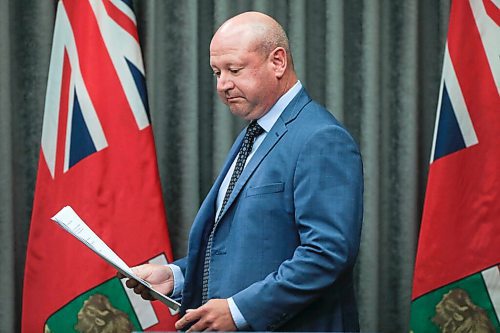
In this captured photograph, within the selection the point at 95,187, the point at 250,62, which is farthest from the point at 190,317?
the point at 95,187

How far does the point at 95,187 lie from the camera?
121 inches

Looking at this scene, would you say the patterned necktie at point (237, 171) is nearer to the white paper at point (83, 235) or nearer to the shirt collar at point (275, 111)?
the shirt collar at point (275, 111)

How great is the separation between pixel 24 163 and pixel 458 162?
161 cm

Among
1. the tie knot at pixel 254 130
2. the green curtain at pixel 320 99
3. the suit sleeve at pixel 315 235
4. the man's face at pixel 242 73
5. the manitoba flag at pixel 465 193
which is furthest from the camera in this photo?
the green curtain at pixel 320 99

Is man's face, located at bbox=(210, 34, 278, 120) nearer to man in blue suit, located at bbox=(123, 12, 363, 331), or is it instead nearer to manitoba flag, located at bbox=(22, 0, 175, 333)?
man in blue suit, located at bbox=(123, 12, 363, 331)

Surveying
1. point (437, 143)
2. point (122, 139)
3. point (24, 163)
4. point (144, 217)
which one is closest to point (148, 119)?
point (122, 139)

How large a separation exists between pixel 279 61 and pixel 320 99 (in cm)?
139

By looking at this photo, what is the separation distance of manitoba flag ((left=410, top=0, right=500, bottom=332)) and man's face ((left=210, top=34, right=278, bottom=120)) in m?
1.15

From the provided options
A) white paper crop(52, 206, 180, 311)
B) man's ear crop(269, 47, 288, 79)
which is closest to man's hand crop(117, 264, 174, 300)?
white paper crop(52, 206, 180, 311)

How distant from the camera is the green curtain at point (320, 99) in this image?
11.0ft

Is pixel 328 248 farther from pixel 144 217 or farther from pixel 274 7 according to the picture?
Answer: pixel 274 7

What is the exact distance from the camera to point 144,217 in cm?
307

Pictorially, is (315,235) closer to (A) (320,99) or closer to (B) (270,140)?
(B) (270,140)

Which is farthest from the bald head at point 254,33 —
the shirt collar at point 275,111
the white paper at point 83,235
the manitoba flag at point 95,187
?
the manitoba flag at point 95,187
